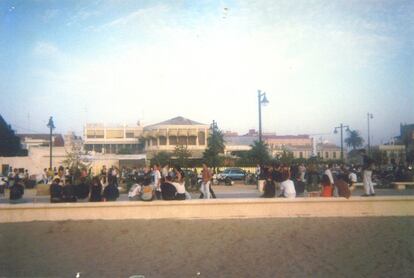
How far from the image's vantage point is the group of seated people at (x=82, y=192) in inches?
504

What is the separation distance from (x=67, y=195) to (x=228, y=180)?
19.4 m

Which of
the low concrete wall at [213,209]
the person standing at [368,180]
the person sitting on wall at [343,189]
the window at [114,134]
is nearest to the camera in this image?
the low concrete wall at [213,209]

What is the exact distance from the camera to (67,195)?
13055 millimetres

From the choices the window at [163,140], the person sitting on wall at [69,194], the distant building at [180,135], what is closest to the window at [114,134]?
the distant building at [180,135]

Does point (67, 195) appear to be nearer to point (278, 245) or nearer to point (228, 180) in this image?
point (278, 245)

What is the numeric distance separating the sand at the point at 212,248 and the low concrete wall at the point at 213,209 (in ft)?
1.43

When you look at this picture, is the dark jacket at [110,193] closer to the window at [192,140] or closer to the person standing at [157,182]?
the person standing at [157,182]

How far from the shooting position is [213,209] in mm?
11922

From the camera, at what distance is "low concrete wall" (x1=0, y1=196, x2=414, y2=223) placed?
1178cm

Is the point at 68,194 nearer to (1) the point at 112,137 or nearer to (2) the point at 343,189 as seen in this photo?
(2) the point at 343,189

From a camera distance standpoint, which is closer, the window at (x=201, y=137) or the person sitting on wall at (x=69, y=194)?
the person sitting on wall at (x=69, y=194)

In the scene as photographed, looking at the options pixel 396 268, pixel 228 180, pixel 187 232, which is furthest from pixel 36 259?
pixel 228 180

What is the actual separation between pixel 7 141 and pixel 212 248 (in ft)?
185

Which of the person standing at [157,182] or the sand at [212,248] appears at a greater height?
the person standing at [157,182]
